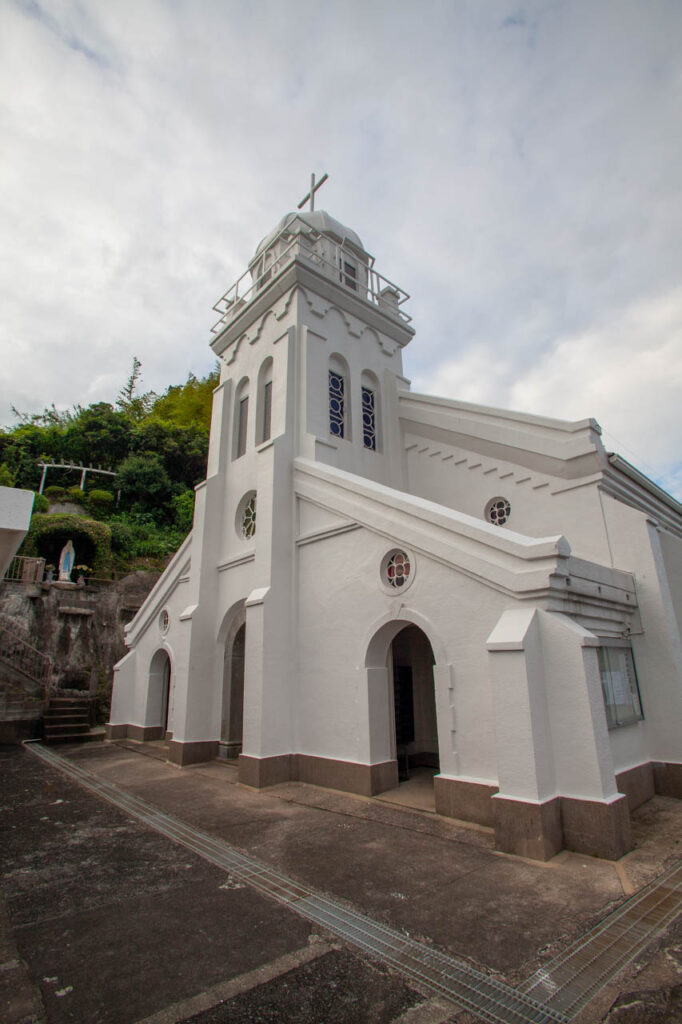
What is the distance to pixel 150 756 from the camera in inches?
512

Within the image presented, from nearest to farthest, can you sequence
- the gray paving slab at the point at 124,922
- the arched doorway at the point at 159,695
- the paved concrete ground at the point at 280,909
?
the paved concrete ground at the point at 280,909, the gray paving slab at the point at 124,922, the arched doorway at the point at 159,695

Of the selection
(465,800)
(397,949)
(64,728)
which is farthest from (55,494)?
(397,949)

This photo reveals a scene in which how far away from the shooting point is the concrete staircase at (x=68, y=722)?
15.6 metres

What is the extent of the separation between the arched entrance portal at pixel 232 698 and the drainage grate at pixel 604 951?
9204mm

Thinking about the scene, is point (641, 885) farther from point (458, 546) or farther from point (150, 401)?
point (150, 401)

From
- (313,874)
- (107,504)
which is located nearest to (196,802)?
(313,874)

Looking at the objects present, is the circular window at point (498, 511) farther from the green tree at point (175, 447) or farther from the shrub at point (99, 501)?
the green tree at point (175, 447)

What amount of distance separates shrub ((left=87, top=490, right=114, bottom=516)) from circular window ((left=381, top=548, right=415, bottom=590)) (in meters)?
28.1

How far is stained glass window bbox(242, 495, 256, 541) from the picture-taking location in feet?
43.2

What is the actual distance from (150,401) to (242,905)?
52.8 m

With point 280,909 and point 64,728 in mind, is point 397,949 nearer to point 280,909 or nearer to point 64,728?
point 280,909

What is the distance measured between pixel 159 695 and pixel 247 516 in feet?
22.4

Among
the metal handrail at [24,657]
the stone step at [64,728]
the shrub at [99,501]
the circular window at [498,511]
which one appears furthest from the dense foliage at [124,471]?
the circular window at [498,511]

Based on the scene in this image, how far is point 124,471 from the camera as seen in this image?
33938 mm
